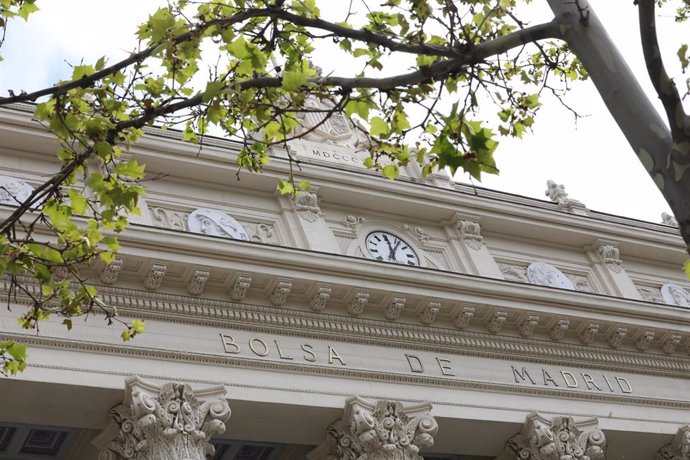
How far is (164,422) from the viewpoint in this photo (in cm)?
1722

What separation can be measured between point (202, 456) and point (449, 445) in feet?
19.2

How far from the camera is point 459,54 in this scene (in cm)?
962

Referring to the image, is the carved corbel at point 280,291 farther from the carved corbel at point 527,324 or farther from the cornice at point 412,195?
the carved corbel at point 527,324

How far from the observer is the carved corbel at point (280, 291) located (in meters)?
19.5

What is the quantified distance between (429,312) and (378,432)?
2948 millimetres

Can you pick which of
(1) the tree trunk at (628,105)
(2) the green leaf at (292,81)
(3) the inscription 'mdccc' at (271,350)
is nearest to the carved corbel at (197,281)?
(3) the inscription 'mdccc' at (271,350)

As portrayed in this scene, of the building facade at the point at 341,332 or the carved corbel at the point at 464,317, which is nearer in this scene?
the building facade at the point at 341,332

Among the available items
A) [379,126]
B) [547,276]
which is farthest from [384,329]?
[379,126]

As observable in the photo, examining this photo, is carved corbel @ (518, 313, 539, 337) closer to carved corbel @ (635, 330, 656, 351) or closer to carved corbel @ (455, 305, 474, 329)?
carved corbel @ (455, 305, 474, 329)

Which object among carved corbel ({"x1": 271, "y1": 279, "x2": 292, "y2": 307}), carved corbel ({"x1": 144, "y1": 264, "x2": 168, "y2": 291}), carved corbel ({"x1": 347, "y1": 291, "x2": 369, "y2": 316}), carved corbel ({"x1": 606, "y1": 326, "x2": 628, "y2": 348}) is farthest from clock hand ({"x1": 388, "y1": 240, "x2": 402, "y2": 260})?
carved corbel ({"x1": 144, "y1": 264, "x2": 168, "y2": 291})

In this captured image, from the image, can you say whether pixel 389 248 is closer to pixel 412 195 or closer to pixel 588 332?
pixel 412 195

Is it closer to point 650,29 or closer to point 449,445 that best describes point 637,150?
point 650,29

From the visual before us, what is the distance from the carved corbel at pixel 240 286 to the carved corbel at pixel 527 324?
6078 mm

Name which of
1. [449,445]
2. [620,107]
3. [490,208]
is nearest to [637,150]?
[620,107]
